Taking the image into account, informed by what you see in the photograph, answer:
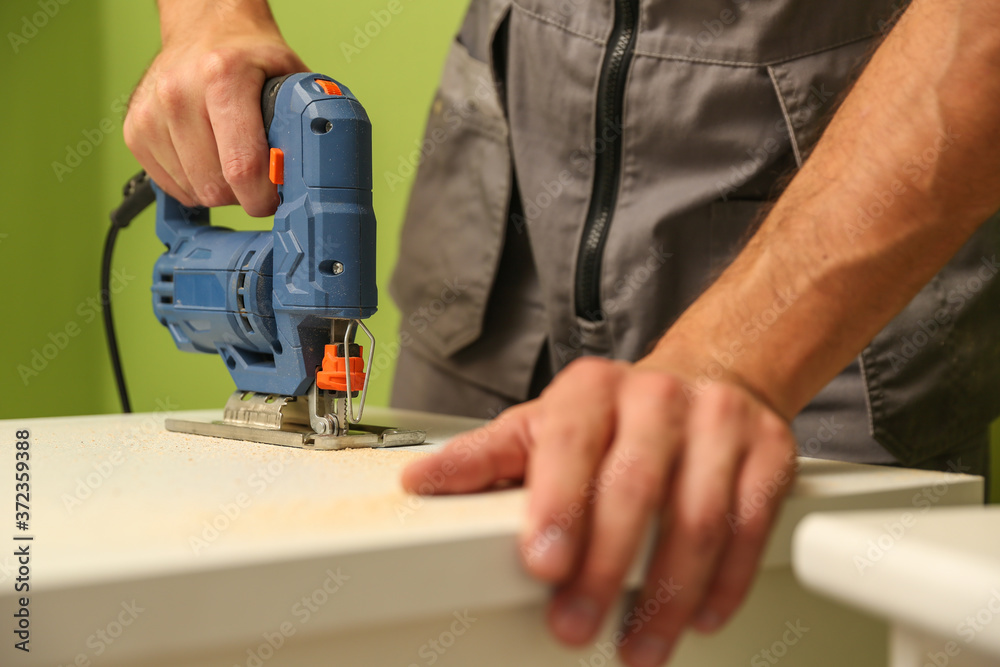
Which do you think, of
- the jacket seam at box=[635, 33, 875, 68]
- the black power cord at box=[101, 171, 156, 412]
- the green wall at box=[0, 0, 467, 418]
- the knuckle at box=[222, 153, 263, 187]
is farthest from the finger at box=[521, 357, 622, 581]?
the green wall at box=[0, 0, 467, 418]

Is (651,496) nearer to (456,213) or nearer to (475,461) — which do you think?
(475,461)

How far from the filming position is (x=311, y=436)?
789 mm

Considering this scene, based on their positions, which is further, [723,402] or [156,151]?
[156,151]

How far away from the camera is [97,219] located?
7.72 feet

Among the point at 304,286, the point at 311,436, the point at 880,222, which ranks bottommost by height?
the point at 311,436

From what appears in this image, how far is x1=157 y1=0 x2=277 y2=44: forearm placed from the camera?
898 mm

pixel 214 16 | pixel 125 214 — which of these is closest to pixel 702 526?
pixel 214 16

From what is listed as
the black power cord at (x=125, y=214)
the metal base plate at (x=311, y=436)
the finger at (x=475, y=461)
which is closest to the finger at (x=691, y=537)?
the finger at (x=475, y=461)

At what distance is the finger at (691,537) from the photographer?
0.47 metres

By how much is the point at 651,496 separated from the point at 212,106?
1.85ft

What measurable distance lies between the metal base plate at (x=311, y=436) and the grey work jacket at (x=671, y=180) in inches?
12.1

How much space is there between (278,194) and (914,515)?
0.61 meters

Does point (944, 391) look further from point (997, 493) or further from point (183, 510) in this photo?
point (183, 510)

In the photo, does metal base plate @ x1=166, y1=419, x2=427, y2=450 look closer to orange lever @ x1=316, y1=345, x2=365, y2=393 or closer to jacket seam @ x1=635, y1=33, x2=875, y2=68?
orange lever @ x1=316, y1=345, x2=365, y2=393
